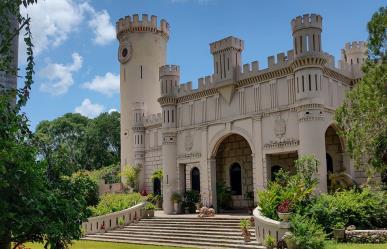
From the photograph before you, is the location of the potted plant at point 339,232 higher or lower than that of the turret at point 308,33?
lower

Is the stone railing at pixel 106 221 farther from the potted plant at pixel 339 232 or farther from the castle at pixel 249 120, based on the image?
the potted plant at pixel 339 232

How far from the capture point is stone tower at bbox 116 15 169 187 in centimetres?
3812

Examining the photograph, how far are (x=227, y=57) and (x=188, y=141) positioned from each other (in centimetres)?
575

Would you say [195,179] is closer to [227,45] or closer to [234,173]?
[234,173]

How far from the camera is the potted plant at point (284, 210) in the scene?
16516mm

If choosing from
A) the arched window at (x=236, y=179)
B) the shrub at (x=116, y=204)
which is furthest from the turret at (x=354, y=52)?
the shrub at (x=116, y=204)

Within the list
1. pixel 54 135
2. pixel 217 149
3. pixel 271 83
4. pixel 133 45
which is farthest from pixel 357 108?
pixel 54 135

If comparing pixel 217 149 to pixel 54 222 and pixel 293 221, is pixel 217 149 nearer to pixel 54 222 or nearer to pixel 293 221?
pixel 293 221

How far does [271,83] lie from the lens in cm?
2478

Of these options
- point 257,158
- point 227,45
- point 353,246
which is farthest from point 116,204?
point 353,246

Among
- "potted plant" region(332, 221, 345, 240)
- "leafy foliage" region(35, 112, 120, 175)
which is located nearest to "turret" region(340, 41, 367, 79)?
"potted plant" region(332, 221, 345, 240)

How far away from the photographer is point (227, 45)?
26.8 metres

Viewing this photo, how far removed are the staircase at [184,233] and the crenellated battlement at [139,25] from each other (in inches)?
716

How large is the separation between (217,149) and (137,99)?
38.6ft
